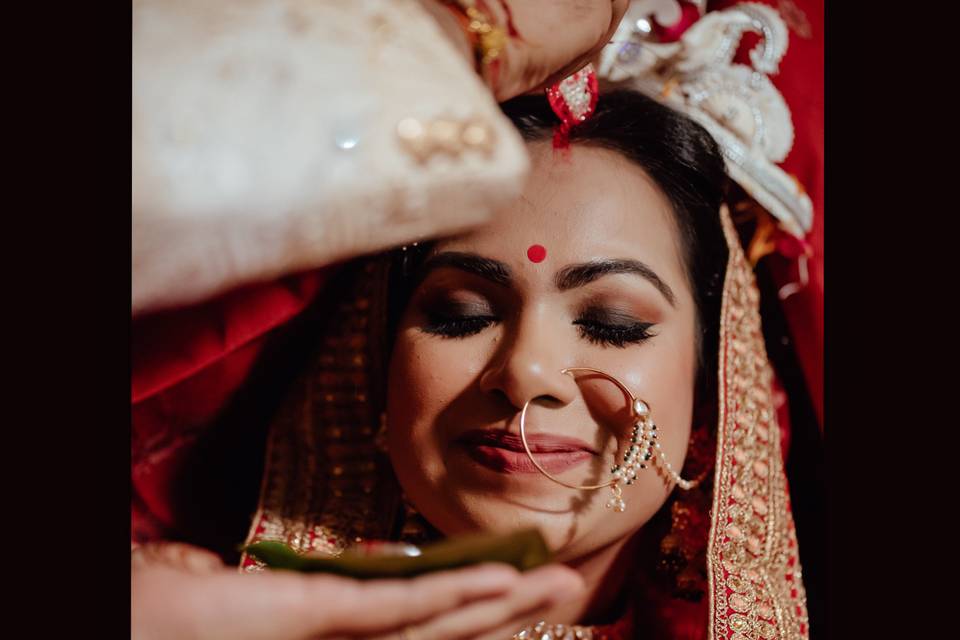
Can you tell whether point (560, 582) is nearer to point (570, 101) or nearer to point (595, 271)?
point (595, 271)

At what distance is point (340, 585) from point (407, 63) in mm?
306

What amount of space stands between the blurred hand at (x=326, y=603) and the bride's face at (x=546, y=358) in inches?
14.3

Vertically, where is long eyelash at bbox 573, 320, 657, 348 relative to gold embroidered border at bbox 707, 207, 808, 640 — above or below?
above

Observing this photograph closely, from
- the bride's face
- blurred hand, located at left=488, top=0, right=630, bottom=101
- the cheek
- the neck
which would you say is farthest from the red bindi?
the neck

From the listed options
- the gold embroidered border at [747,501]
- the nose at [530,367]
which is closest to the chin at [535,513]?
the nose at [530,367]

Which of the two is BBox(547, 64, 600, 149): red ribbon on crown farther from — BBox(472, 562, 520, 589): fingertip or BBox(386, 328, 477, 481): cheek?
BBox(472, 562, 520, 589): fingertip

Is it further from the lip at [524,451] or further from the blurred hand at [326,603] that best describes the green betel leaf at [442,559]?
the lip at [524,451]

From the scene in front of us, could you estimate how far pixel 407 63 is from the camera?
0.51 m

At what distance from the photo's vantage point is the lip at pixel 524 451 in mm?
895

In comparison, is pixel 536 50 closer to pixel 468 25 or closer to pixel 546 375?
pixel 468 25

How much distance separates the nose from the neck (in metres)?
0.30

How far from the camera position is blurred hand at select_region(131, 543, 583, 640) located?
0.50 m

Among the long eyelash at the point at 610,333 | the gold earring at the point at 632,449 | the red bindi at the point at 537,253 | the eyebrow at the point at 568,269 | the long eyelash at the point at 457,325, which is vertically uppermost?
the red bindi at the point at 537,253

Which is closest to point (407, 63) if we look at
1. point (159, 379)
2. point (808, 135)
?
point (159, 379)
